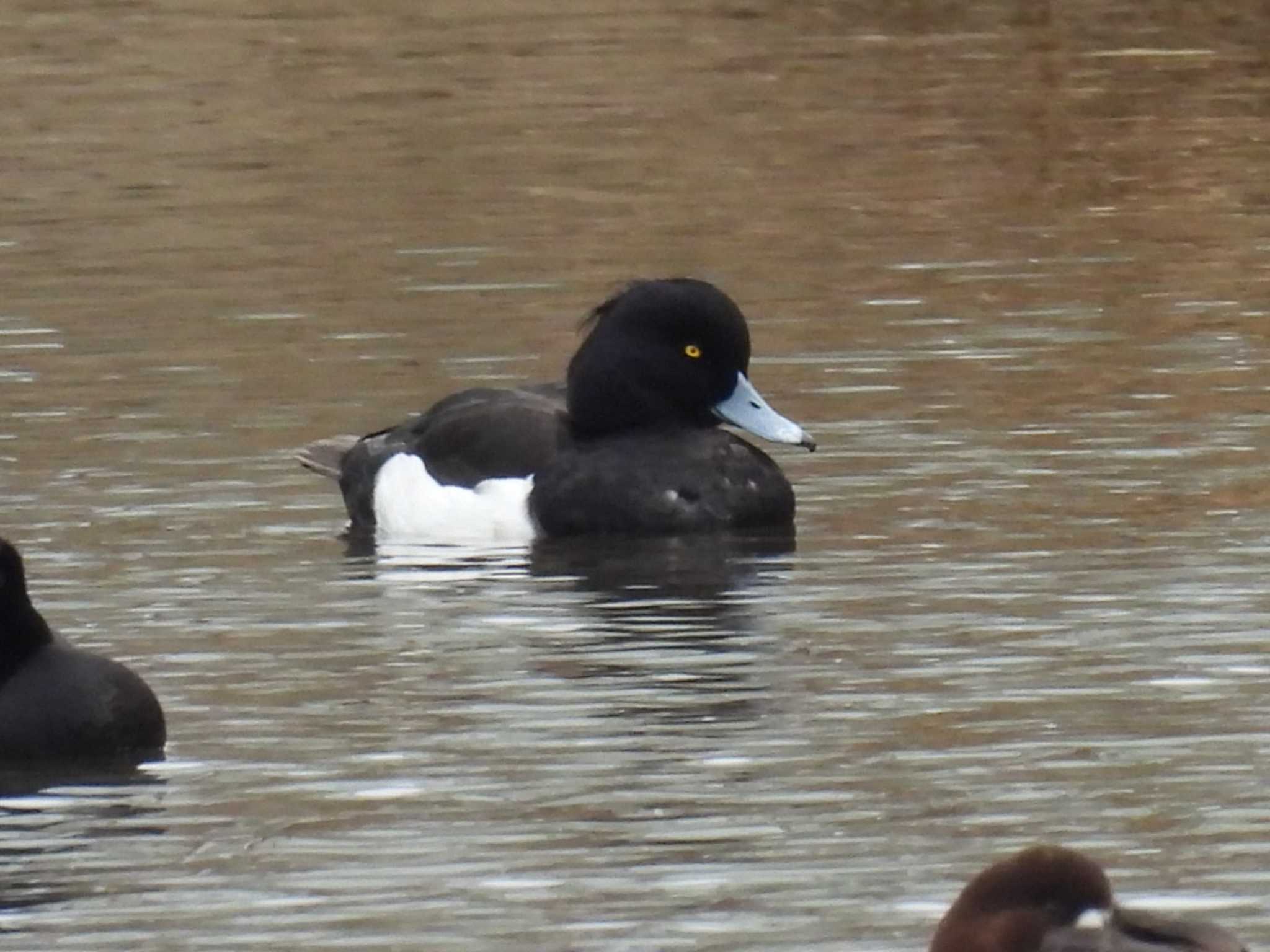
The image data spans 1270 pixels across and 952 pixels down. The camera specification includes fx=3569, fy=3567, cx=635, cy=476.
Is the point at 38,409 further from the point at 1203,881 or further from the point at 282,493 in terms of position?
the point at 1203,881

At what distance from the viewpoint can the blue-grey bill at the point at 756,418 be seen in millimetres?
11914

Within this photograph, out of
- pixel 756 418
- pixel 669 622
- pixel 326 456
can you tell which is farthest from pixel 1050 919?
pixel 326 456

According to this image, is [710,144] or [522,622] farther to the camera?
[710,144]

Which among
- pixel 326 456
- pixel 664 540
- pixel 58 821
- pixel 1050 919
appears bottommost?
pixel 664 540

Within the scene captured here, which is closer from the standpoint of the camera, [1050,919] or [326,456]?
[1050,919]

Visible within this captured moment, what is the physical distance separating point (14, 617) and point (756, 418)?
3.89 metres

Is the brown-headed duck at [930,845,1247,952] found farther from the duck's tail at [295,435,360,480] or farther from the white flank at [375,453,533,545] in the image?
the duck's tail at [295,435,360,480]

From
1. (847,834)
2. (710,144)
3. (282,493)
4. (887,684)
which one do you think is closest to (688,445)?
(282,493)

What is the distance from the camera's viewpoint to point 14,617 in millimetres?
8805

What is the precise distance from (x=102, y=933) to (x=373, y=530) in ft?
17.2

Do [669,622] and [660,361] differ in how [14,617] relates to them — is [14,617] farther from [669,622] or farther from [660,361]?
[660,361]

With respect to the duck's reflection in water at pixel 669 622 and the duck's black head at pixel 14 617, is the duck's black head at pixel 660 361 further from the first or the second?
the duck's black head at pixel 14 617

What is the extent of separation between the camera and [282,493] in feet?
41.6

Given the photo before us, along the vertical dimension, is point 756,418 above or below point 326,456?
above
